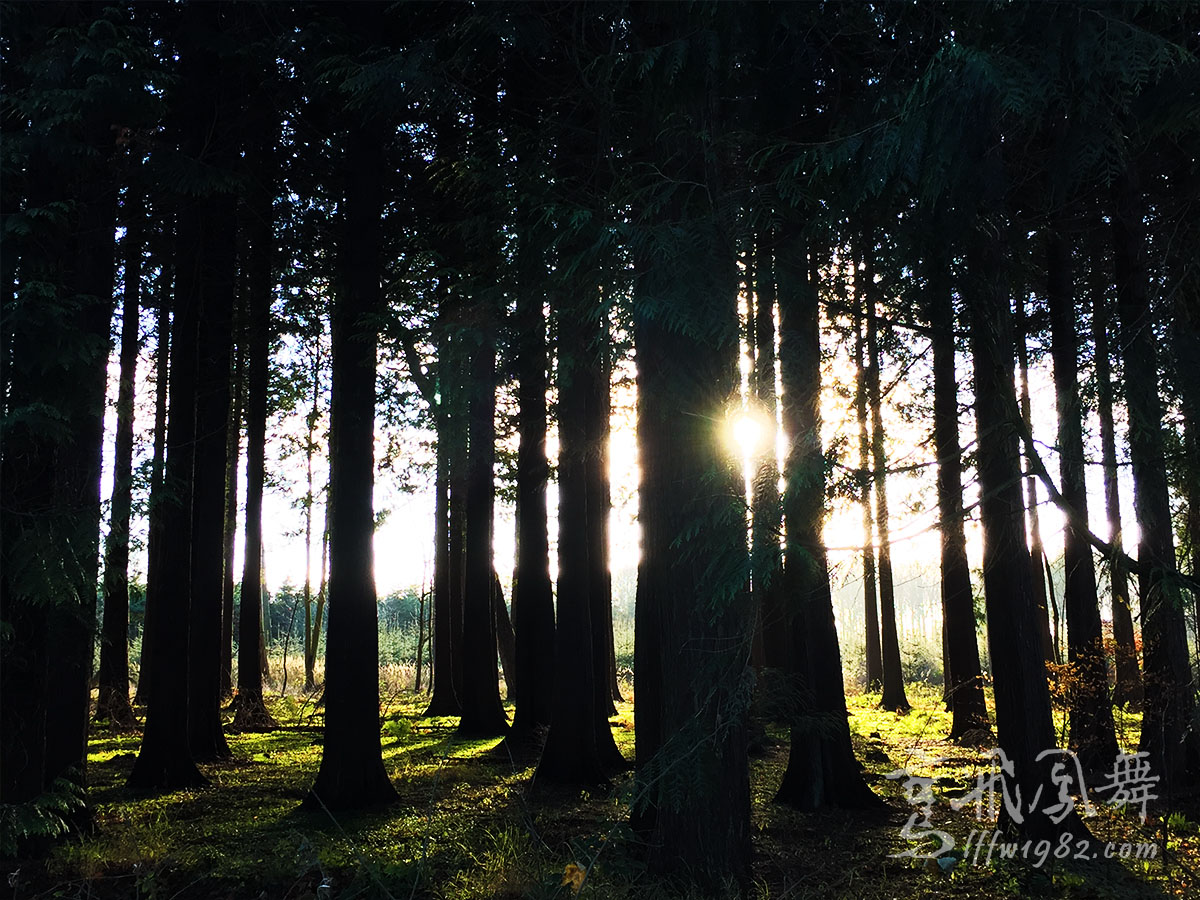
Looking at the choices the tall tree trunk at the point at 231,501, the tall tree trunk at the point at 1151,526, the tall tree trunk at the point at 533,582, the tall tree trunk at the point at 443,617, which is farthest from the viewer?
the tall tree trunk at the point at 443,617

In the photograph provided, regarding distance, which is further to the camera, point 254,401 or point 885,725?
point 885,725

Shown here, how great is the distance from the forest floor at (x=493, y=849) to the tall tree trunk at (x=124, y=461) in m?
2.81

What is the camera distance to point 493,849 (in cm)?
716

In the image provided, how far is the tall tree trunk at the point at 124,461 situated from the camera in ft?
34.1

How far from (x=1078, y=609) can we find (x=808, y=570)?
6563 millimetres

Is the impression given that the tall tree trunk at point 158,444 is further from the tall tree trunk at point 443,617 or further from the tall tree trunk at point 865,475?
the tall tree trunk at point 865,475

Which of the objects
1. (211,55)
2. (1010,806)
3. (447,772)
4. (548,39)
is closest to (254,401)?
(211,55)

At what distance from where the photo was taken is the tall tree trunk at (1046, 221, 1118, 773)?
27.5 feet

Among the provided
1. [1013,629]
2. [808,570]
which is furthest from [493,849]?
[1013,629]

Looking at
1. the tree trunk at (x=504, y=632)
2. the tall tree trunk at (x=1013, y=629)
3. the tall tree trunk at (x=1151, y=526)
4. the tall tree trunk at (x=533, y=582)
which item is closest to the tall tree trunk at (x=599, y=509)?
the tall tree trunk at (x=533, y=582)

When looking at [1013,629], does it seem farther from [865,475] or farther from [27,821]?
[27,821]

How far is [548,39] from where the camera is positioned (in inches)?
272

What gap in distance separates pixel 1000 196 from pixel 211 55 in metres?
9.56

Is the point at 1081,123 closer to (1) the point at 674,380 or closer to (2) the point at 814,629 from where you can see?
(1) the point at 674,380
